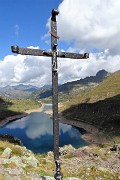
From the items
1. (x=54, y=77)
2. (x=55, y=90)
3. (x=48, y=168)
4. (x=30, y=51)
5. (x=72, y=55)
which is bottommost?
(x=48, y=168)

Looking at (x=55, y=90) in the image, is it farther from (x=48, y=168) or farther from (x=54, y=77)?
(x=48, y=168)

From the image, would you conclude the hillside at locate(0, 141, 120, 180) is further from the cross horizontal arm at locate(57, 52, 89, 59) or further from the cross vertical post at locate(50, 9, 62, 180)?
the cross horizontal arm at locate(57, 52, 89, 59)

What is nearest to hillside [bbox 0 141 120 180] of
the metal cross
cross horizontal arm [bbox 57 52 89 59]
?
the metal cross

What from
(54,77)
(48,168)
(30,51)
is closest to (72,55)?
(54,77)

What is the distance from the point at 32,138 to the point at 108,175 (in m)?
131

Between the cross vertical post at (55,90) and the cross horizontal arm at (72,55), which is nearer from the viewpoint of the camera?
the cross vertical post at (55,90)

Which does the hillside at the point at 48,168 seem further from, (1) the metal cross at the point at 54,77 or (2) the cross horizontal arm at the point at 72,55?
(2) the cross horizontal arm at the point at 72,55

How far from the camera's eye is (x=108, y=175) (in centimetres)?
3325

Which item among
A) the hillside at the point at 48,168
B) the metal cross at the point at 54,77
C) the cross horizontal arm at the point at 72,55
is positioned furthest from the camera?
the hillside at the point at 48,168

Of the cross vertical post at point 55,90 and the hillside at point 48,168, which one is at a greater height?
the cross vertical post at point 55,90

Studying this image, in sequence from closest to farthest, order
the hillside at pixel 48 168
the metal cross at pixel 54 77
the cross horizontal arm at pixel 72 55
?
the metal cross at pixel 54 77 → the cross horizontal arm at pixel 72 55 → the hillside at pixel 48 168

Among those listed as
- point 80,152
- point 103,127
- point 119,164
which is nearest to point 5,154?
point 119,164

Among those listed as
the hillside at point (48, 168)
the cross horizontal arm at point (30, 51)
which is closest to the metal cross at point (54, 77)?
the cross horizontal arm at point (30, 51)

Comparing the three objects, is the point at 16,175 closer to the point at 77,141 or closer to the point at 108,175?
the point at 108,175
